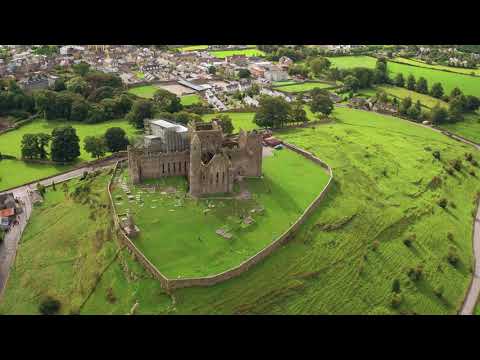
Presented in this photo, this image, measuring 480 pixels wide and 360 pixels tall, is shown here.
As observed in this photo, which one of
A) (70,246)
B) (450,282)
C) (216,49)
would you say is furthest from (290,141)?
(216,49)

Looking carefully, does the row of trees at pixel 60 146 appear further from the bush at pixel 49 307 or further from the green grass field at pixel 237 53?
the green grass field at pixel 237 53

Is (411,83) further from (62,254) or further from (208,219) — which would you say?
(62,254)

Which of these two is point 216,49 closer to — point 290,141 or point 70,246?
point 290,141

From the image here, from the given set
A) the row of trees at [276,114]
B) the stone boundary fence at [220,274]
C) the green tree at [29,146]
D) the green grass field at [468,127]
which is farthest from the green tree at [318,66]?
the green tree at [29,146]

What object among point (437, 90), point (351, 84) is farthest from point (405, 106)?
point (351, 84)

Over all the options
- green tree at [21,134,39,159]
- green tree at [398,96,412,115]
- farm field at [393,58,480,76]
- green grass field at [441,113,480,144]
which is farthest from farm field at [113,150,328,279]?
farm field at [393,58,480,76]

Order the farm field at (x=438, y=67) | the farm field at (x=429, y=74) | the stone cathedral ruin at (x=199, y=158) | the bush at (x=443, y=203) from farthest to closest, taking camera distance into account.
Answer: the farm field at (x=438, y=67) → the farm field at (x=429, y=74) → the bush at (x=443, y=203) → the stone cathedral ruin at (x=199, y=158)
